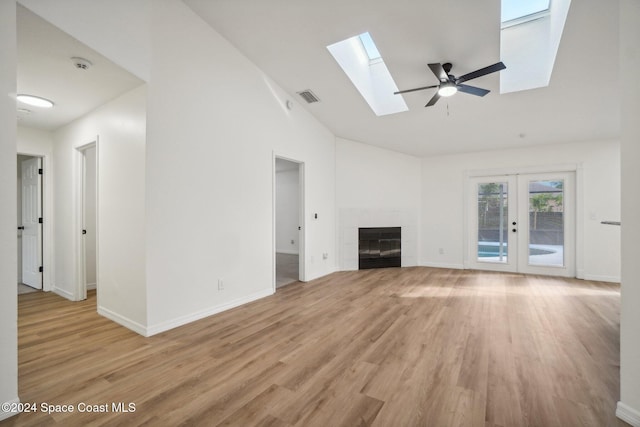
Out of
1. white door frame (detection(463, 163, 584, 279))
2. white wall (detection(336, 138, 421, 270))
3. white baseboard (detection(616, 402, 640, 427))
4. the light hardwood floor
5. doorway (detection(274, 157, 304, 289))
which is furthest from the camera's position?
doorway (detection(274, 157, 304, 289))

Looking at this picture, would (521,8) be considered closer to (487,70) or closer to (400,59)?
(487,70)

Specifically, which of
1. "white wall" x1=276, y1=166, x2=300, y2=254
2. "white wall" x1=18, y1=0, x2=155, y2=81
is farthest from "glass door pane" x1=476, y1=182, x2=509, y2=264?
"white wall" x1=18, y1=0, x2=155, y2=81

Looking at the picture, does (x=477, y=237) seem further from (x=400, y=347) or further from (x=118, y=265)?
(x=118, y=265)

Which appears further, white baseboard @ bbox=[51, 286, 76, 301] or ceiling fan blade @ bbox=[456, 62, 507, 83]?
white baseboard @ bbox=[51, 286, 76, 301]

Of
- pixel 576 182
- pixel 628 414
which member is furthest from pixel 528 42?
pixel 628 414

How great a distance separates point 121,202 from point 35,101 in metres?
1.54

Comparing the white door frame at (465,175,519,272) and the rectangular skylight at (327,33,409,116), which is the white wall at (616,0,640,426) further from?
the white door frame at (465,175,519,272)

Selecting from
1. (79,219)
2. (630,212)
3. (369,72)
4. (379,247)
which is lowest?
(379,247)

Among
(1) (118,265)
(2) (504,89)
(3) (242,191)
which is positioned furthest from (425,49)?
(1) (118,265)

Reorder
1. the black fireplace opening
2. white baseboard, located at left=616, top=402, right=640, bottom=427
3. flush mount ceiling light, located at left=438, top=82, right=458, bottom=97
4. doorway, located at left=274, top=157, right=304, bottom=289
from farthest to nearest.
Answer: doorway, located at left=274, top=157, right=304, bottom=289 < the black fireplace opening < flush mount ceiling light, located at left=438, top=82, right=458, bottom=97 < white baseboard, located at left=616, top=402, right=640, bottom=427

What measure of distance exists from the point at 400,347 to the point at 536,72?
3.82 m

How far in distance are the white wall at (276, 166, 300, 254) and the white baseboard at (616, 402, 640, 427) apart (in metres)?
7.24

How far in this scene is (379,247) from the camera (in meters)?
6.19

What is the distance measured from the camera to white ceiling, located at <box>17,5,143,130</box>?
1996 mm
